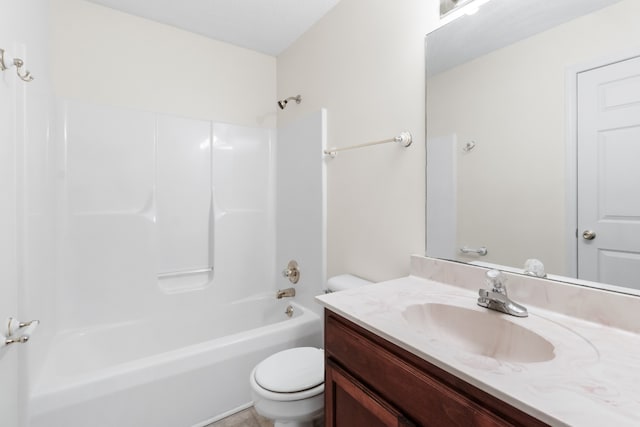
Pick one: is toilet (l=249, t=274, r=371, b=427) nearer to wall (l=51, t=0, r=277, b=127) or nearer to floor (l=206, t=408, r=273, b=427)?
floor (l=206, t=408, r=273, b=427)

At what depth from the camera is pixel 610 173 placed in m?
0.84

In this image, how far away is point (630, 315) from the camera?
78 cm

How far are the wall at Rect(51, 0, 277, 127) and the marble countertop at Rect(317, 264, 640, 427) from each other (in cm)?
194

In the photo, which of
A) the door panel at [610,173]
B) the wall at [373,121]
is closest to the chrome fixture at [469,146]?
the wall at [373,121]

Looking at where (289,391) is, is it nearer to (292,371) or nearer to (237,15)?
(292,371)

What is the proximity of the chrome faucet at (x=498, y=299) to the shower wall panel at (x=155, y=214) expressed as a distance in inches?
72.9

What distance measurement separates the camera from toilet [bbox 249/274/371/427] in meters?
1.17

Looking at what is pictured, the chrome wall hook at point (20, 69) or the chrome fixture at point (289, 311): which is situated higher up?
the chrome wall hook at point (20, 69)

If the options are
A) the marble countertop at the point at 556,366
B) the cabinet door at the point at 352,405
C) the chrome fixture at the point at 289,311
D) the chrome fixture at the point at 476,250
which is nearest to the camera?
the marble countertop at the point at 556,366

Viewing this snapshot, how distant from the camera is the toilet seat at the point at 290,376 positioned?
1.18 m

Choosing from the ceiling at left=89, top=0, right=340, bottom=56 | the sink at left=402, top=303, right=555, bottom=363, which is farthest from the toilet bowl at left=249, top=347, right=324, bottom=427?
the ceiling at left=89, top=0, right=340, bottom=56

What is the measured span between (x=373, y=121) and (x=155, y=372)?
5.55ft

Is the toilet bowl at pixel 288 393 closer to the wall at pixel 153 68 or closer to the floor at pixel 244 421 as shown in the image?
the floor at pixel 244 421

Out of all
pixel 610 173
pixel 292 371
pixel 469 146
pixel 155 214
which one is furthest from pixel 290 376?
pixel 155 214
